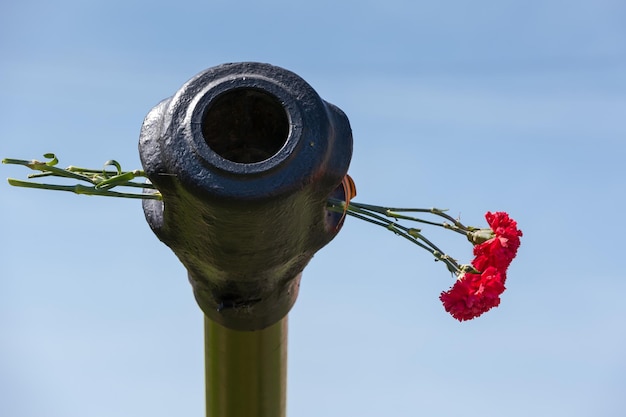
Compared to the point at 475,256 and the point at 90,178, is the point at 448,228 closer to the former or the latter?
the point at 475,256

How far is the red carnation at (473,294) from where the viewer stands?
11.5 feet

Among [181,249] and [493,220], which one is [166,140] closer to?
[181,249]

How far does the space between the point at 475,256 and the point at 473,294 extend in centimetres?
16

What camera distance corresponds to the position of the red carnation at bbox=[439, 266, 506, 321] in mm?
3504

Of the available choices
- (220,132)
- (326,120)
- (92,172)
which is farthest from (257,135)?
(92,172)

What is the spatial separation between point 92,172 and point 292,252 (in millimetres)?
748

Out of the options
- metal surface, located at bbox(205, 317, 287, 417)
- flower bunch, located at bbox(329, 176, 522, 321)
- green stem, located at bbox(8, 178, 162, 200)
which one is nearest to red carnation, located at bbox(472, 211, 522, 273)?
flower bunch, located at bbox(329, 176, 522, 321)

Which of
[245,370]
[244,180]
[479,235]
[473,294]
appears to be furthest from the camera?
[245,370]

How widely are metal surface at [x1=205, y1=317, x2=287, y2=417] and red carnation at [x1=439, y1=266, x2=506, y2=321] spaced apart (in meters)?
0.64

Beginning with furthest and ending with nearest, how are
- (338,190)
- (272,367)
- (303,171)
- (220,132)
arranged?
(272,367), (338,190), (220,132), (303,171)

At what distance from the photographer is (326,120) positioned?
2982 millimetres

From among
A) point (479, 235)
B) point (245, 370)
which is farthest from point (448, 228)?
point (245, 370)

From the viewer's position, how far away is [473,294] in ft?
11.6

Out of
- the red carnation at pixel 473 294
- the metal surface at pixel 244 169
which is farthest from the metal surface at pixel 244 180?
the red carnation at pixel 473 294
